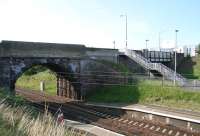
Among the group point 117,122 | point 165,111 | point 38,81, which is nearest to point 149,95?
point 165,111

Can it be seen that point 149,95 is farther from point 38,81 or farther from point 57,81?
point 38,81

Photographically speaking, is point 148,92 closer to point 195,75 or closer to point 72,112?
point 72,112

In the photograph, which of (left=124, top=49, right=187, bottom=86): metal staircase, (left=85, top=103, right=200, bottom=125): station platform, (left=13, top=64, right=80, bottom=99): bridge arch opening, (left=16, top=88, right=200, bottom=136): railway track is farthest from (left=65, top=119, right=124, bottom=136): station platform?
(left=124, top=49, right=187, bottom=86): metal staircase

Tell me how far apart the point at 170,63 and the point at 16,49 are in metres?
31.1

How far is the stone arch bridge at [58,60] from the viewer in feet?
107

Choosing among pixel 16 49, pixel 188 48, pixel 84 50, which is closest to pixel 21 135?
pixel 16 49

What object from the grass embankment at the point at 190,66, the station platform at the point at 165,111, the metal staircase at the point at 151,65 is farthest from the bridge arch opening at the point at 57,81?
the grass embankment at the point at 190,66

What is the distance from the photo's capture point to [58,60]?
36.8 meters

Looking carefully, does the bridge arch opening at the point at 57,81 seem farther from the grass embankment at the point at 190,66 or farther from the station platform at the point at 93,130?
the grass embankment at the point at 190,66

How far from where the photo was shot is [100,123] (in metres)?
25.3

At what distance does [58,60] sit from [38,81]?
60.4ft

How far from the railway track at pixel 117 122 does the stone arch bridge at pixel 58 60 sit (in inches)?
180

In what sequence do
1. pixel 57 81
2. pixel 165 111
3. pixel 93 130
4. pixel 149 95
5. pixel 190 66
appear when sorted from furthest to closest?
pixel 190 66 < pixel 57 81 < pixel 149 95 < pixel 165 111 < pixel 93 130

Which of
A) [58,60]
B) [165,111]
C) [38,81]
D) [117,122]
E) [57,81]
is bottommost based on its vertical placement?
[117,122]
